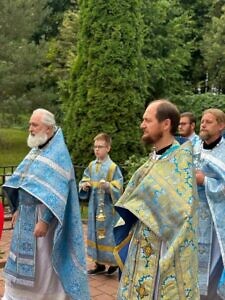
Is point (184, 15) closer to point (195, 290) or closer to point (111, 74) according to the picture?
point (111, 74)

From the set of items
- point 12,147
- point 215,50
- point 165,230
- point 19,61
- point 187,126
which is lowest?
point 12,147

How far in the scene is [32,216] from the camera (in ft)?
15.3

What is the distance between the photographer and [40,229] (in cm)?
446

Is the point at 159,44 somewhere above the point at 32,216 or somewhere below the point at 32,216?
above

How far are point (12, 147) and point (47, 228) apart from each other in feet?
64.8

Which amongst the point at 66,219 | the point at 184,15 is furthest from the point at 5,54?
the point at 66,219

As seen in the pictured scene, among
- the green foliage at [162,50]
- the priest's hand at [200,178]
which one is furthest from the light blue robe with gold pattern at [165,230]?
the green foliage at [162,50]

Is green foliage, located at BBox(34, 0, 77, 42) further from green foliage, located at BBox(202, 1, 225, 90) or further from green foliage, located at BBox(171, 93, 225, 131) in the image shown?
green foliage, located at BBox(171, 93, 225, 131)

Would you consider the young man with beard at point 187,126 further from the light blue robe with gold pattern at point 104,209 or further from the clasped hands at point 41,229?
the clasped hands at point 41,229

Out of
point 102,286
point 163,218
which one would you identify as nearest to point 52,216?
point 163,218

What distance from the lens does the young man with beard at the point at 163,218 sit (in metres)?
3.26

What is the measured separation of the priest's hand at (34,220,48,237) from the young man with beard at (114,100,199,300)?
1.18 meters

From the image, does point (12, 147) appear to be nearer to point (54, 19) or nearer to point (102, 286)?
point (54, 19)

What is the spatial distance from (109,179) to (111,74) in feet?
17.8
